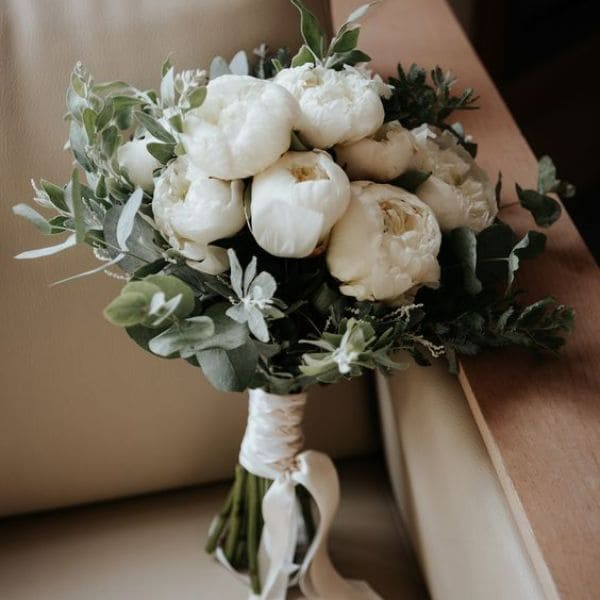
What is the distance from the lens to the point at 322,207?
Answer: 0.45 m

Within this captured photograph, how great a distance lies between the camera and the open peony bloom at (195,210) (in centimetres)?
47

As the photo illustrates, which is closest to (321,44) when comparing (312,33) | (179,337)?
(312,33)

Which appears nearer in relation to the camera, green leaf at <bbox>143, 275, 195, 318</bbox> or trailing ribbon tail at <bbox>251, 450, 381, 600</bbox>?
green leaf at <bbox>143, 275, 195, 318</bbox>

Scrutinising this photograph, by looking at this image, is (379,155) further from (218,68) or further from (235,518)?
(235,518)

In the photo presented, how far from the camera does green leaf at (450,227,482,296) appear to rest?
21.0 inches

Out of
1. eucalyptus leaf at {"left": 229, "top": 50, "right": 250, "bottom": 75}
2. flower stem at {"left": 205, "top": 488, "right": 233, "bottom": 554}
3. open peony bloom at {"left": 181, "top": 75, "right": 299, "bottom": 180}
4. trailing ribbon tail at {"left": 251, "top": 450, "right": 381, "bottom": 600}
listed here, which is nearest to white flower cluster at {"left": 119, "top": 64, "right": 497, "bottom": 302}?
open peony bloom at {"left": 181, "top": 75, "right": 299, "bottom": 180}

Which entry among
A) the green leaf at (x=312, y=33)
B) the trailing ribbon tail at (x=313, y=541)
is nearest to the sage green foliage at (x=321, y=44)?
the green leaf at (x=312, y=33)

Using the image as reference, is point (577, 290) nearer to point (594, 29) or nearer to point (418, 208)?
point (418, 208)

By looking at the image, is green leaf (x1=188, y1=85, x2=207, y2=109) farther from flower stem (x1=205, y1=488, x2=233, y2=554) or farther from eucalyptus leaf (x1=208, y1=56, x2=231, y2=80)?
flower stem (x1=205, y1=488, x2=233, y2=554)

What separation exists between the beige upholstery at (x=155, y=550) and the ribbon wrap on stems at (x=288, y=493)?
4 cm

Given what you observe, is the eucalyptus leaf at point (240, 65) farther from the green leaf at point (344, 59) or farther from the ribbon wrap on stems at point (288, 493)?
the ribbon wrap on stems at point (288, 493)

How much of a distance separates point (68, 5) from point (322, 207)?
1.14 feet

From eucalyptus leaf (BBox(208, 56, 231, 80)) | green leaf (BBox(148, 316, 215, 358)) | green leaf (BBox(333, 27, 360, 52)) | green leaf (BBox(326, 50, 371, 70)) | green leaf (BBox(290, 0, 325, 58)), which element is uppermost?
eucalyptus leaf (BBox(208, 56, 231, 80))

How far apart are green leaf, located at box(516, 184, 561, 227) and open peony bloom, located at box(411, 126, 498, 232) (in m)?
0.07
